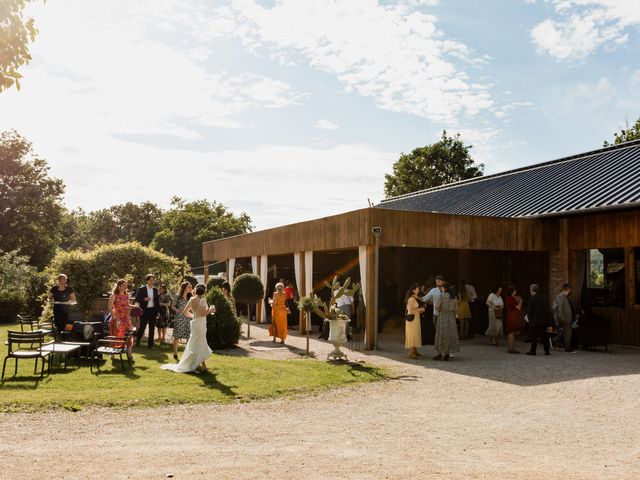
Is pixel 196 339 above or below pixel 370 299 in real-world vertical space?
below

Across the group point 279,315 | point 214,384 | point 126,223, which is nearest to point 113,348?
point 214,384

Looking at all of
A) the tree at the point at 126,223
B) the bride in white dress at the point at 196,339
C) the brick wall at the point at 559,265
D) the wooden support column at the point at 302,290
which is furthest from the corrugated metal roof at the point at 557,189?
the tree at the point at 126,223

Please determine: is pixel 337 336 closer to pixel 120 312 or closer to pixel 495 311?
pixel 120 312

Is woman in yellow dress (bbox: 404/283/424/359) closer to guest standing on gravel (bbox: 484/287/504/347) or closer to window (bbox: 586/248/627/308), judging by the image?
guest standing on gravel (bbox: 484/287/504/347)

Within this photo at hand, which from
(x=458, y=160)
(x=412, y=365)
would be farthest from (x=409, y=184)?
(x=412, y=365)

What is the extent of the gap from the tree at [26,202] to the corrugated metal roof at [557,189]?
27541 mm

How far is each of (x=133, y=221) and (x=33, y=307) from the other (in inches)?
2061

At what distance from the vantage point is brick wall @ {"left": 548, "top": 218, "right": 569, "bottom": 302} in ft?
53.8

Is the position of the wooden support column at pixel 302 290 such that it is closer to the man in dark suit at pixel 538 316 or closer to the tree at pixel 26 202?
the man in dark suit at pixel 538 316

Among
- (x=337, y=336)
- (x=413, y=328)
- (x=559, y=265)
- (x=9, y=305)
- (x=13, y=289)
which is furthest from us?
(x=13, y=289)

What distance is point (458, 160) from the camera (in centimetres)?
4725

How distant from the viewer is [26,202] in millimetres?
38438

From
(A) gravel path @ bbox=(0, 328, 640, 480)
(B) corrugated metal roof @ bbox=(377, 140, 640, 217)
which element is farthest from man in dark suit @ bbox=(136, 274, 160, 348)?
(B) corrugated metal roof @ bbox=(377, 140, 640, 217)

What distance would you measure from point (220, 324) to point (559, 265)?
391 inches
